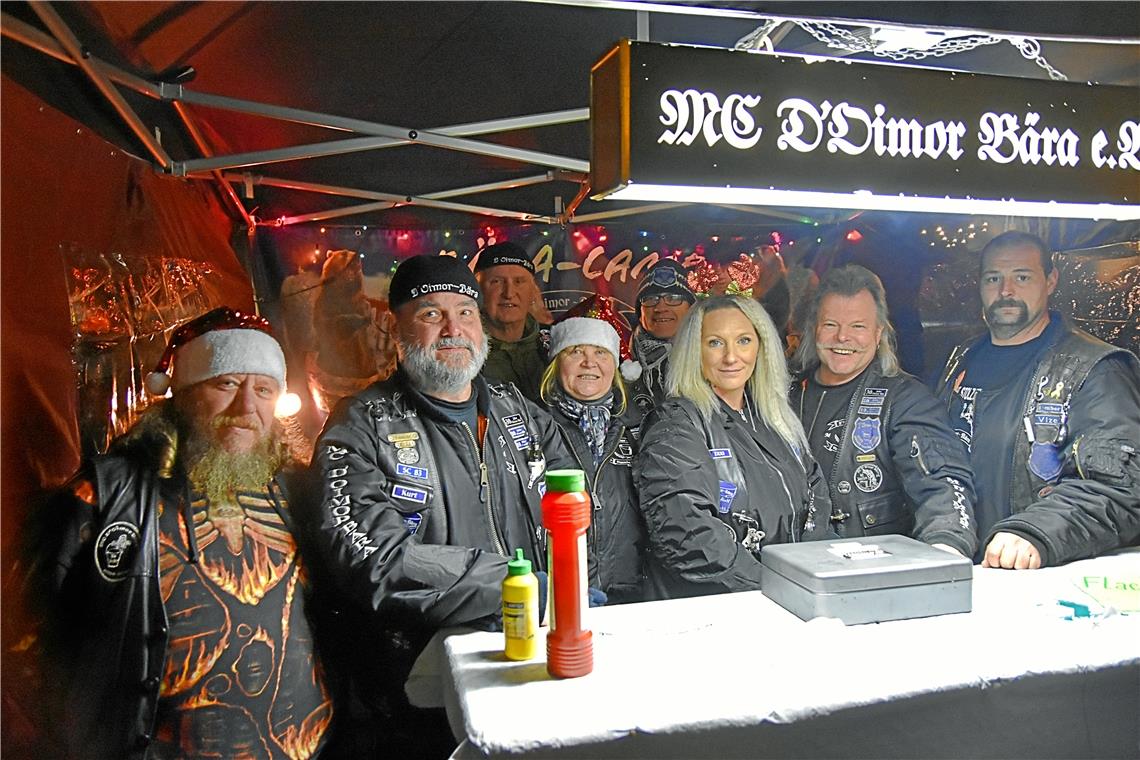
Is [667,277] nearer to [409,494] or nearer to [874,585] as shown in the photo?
[409,494]

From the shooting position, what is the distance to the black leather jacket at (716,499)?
2.85 metres

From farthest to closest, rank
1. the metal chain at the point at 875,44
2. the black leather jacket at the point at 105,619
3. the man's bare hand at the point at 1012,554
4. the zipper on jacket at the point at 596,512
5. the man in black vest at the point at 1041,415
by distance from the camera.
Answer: the man in black vest at the point at 1041,415 → the zipper on jacket at the point at 596,512 → the man's bare hand at the point at 1012,554 → the metal chain at the point at 875,44 → the black leather jacket at the point at 105,619

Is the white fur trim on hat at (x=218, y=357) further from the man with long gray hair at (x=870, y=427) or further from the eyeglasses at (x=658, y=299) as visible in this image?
the man with long gray hair at (x=870, y=427)

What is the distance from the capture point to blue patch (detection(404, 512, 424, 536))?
2.46m

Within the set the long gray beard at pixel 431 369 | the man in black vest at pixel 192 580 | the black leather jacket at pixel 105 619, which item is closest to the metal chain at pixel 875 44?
the long gray beard at pixel 431 369

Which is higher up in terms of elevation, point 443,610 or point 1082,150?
point 1082,150

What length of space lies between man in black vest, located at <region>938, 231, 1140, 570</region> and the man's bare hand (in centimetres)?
5

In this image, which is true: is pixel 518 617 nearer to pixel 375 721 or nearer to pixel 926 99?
pixel 375 721

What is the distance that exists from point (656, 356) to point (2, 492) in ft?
7.20

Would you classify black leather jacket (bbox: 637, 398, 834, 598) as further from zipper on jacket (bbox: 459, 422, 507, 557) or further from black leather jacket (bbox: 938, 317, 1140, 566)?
black leather jacket (bbox: 938, 317, 1140, 566)

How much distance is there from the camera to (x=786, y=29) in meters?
2.30

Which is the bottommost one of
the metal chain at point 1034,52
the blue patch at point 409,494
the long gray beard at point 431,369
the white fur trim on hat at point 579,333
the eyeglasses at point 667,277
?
the blue patch at point 409,494

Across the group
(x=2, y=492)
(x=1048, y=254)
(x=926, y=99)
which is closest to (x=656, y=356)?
(x=926, y=99)

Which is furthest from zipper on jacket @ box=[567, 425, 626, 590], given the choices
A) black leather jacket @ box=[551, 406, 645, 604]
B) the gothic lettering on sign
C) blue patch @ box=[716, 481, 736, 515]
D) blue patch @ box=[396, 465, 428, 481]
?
the gothic lettering on sign
